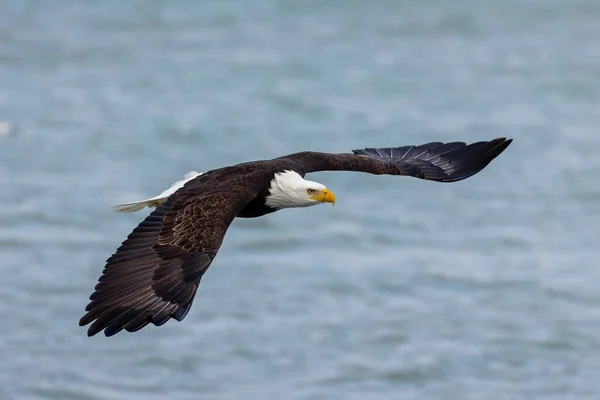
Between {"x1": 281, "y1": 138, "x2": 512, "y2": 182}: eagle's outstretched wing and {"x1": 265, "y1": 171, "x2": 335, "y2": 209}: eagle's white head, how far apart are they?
28 centimetres

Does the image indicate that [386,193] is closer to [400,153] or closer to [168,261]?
[400,153]

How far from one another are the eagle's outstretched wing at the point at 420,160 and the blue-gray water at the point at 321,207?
262 cm

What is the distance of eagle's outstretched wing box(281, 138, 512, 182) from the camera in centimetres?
972

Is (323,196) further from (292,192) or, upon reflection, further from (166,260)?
(166,260)

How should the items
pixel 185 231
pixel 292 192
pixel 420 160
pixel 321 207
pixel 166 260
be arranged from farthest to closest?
1. pixel 321 207
2. pixel 420 160
3. pixel 292 192
4. pixel 185 231
5. pixel 166 260

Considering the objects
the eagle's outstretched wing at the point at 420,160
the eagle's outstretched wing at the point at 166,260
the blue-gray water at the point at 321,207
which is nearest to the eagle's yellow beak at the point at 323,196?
the eagle's outstretched wing at the point at 420,160

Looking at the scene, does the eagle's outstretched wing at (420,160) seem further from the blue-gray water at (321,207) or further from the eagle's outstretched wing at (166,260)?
the blue-gray water at (321,207)

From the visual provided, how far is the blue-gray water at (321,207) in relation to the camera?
12922mm

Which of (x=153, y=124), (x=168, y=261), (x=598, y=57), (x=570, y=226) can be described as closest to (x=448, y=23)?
(x=598, y=57)

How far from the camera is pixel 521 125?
2120 centimetres

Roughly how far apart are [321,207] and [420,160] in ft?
23.7

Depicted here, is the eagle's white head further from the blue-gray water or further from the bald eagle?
the blue-gray water

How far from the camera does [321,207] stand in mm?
17812

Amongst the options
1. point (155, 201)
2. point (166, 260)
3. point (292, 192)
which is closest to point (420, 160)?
point (292, 192)
